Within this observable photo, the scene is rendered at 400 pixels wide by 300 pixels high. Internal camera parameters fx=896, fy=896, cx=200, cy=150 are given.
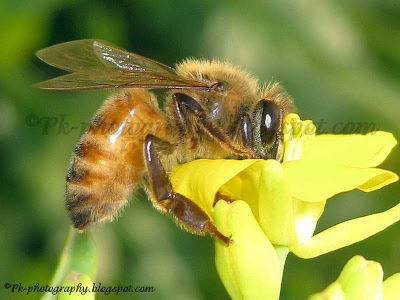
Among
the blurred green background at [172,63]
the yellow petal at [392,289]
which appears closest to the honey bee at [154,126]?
the yellow petal at [392,289]

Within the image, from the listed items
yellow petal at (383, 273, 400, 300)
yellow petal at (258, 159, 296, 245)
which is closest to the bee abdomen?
yellow petal at (258, 159, 296, 245)

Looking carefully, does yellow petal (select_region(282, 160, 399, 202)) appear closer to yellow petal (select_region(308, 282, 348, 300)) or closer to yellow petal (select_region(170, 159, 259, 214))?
yellow petal (select_region(170, 159, 259, 214))

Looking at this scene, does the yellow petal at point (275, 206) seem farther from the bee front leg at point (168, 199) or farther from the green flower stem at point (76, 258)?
the green flower stem at point (76, 258)

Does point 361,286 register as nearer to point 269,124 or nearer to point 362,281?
point 362,281

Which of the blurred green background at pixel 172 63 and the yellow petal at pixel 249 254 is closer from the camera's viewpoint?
the yellow petal at pixel 249 254

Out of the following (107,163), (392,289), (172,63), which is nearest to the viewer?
(392,289)

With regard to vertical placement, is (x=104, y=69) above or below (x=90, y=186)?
above

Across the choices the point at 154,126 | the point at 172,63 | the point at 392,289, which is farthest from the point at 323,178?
the point at 172,63
